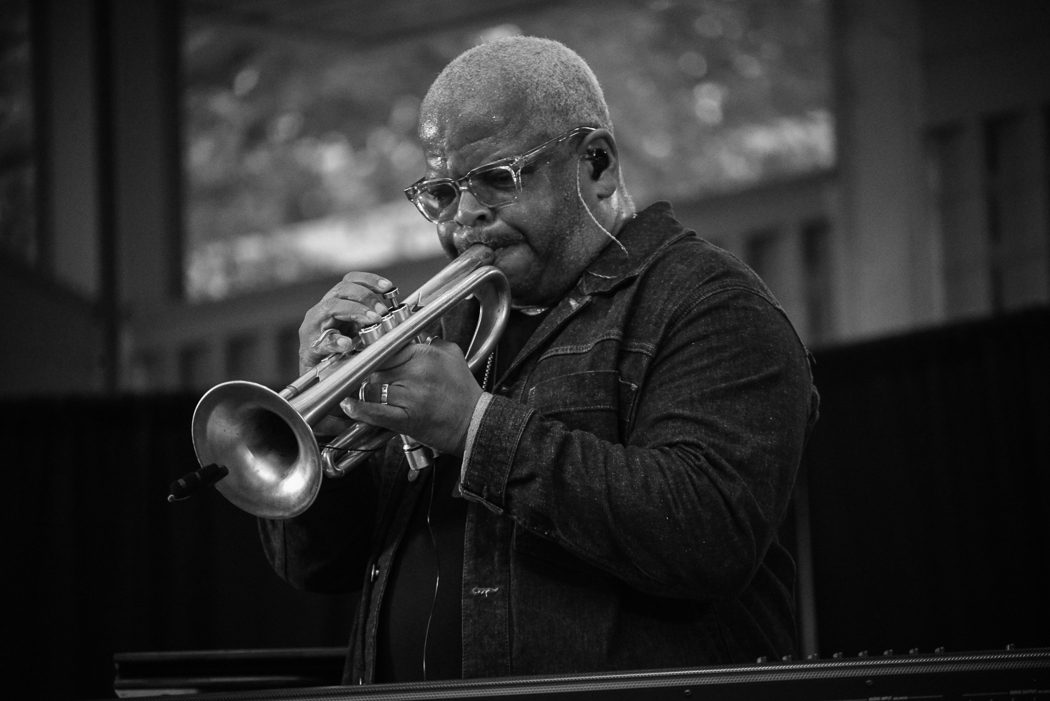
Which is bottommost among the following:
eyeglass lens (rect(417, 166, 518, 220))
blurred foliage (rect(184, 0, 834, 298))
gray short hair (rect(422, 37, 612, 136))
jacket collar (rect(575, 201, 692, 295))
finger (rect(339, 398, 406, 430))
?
finger (rect(339, 398, 406, 430))

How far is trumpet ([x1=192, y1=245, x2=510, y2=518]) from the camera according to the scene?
74.7 inches

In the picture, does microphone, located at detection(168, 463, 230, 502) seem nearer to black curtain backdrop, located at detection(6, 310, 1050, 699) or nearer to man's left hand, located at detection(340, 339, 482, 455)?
man's left hand, located at detection(340, 339, 482, 455)

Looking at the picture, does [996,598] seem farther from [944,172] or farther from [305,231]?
[305,231]

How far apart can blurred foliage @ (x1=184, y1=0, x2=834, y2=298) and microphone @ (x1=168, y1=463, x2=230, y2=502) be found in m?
5.65

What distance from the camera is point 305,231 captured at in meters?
8.57

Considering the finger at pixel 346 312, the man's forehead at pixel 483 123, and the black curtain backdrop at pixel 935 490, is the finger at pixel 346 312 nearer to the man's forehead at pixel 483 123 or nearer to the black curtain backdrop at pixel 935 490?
the man's forehead at pixel 483 123

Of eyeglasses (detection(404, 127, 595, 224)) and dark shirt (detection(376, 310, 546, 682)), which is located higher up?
eyeglasses (detection(404, 127, 595, 224))

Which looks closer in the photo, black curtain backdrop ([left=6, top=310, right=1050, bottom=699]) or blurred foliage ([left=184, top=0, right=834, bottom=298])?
black curtain backdrop ([left=6, top=310, right=1050, bottom=699])

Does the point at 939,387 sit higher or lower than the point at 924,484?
higher

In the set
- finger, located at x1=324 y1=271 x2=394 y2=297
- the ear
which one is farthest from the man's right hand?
the ear

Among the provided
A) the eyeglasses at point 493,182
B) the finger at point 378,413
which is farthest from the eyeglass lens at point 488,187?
the finger at point 378,413

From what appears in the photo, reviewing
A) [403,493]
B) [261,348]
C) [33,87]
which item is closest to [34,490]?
[261,348]

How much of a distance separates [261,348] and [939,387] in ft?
11.4

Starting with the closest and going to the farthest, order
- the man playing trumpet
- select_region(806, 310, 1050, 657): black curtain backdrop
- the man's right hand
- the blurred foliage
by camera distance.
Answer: the man playing trumpet
the man's right hand
select_region(806, 310, 1050, 657): black curtain backdrop
the blurred foliage
